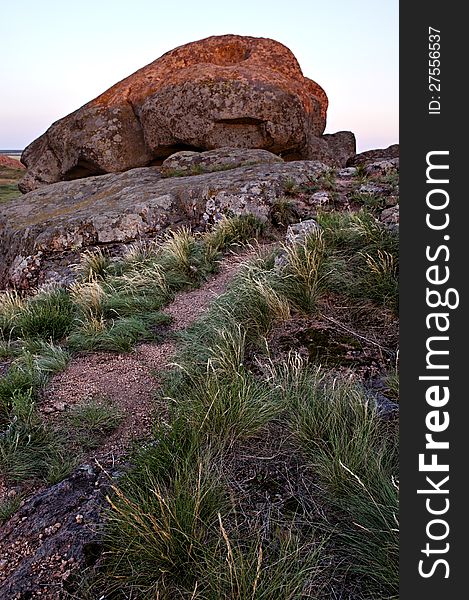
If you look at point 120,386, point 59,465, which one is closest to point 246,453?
point 59,465

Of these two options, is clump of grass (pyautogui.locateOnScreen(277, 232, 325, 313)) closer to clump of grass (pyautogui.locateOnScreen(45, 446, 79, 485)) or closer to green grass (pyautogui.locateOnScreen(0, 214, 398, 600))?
green grass (pyautogui.locateOnScreen(0, 214, 398, 600))

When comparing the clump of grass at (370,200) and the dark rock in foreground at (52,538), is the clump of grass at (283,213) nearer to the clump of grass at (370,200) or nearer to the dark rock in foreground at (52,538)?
the clump of grass at (370,200)

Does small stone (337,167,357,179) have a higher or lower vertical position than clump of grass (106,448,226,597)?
higher

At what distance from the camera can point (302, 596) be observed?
66.8 inches

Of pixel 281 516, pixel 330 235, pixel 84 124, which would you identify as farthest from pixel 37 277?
pixel 281 516

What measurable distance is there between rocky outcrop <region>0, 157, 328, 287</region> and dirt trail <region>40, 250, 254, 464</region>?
343 cm

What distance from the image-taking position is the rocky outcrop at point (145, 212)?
7973mm

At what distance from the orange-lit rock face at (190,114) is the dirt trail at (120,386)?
726cm

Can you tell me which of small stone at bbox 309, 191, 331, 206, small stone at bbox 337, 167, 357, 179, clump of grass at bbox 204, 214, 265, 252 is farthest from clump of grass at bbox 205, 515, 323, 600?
small stone at bbox 337, 167, 357, 179

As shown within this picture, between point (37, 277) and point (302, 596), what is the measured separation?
7.33 meters

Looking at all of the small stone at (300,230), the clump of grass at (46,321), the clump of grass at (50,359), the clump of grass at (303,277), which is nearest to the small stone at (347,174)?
the small stone at (300,230)

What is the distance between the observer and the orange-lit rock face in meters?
11.0

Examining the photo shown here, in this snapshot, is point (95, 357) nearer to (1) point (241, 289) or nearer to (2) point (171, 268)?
(1) point (241, 289)

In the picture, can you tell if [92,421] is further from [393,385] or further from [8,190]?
[8,190]
